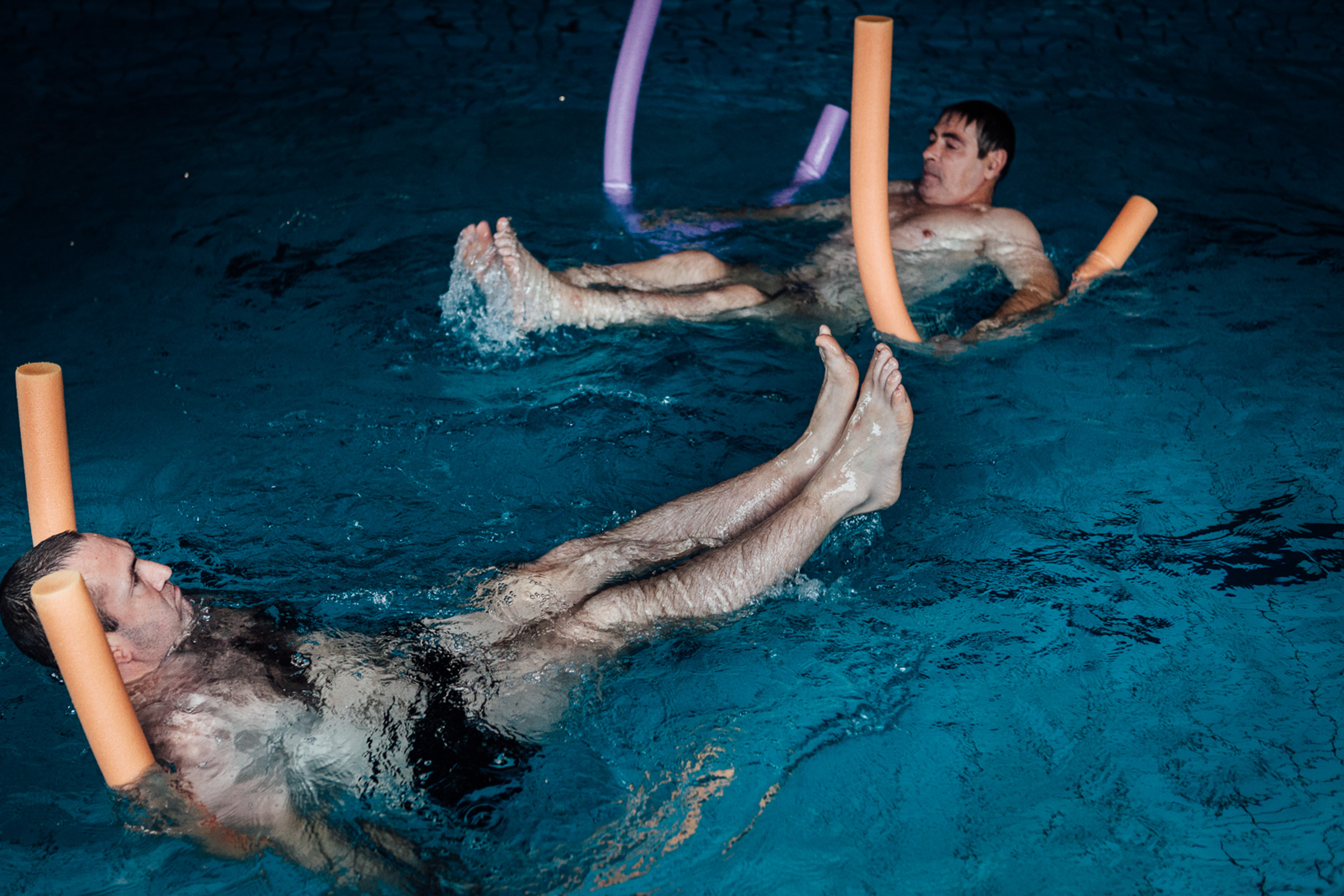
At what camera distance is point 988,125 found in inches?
190

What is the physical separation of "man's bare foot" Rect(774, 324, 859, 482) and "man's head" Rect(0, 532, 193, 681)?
69.1 inches

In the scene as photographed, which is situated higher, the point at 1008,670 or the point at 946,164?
the point at 946,164

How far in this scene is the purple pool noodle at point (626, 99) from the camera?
5125 millimetres

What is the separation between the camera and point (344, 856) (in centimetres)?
249

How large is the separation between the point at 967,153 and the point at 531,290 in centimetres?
Answer: 213

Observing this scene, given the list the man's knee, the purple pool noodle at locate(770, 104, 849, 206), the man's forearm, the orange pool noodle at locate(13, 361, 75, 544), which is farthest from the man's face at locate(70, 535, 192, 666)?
the purple pool noodle at locate(770, 104, 849, 206)

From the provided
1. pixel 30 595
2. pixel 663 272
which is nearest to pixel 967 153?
pixel 663 272

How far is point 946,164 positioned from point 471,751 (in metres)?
3.47

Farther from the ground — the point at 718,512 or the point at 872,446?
the point at 872,446

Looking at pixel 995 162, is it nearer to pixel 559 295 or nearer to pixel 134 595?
pixel 559 295

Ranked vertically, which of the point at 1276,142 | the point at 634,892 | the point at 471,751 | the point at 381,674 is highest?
the point at 1276,142

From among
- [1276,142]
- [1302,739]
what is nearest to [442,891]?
[1302,739]

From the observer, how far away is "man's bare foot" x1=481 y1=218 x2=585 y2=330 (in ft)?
13.3

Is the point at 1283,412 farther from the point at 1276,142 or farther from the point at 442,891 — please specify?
the point at 442,891
